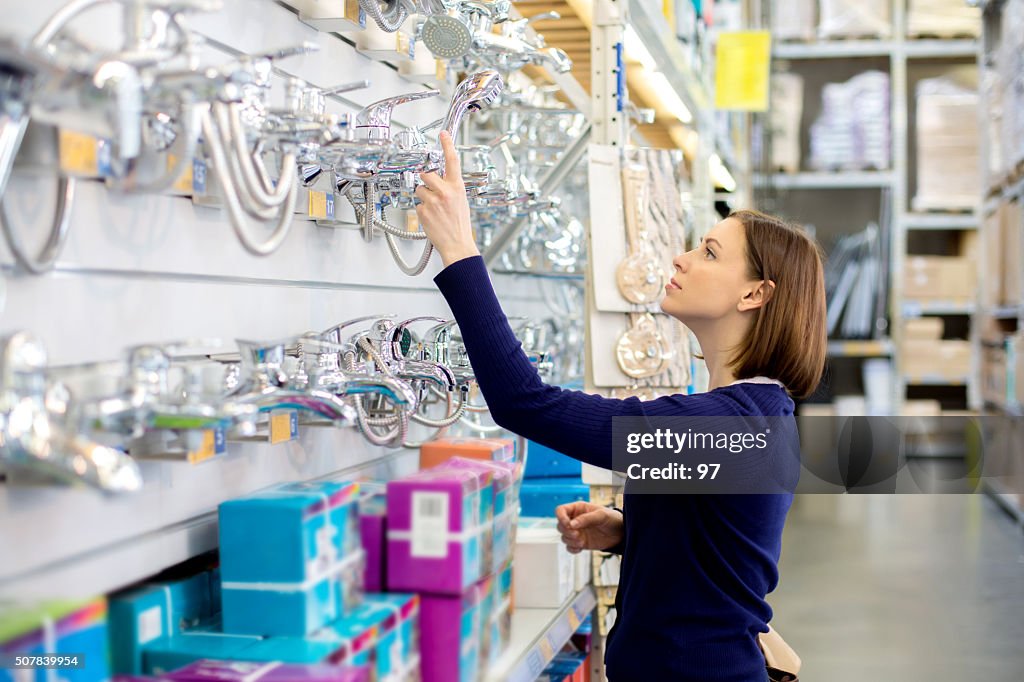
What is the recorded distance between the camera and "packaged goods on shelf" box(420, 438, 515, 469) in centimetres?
165

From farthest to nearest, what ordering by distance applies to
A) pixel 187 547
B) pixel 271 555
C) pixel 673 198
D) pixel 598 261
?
pixel 673 198 → pixel 598 261 → pixel 187 547 → pixel 271 555

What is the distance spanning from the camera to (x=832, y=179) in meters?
7.59

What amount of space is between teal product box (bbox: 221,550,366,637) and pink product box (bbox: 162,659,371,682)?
71 millimetres


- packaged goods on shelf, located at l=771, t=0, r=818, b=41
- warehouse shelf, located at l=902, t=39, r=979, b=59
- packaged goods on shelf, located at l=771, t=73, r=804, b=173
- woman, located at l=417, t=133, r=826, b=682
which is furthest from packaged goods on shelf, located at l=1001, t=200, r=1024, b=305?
woman, located at l=417, t=133, r=826, b=682

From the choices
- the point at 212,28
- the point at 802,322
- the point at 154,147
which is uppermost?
the point at 212,28

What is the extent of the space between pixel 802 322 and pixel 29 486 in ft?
3.66

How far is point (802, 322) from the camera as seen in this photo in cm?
163

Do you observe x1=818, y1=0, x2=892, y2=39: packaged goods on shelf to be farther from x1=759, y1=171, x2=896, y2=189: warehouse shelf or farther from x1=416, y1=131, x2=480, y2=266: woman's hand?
x1=416, y1=131, x2=480, y2=266: woman's hand

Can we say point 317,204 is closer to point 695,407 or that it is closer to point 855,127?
point 695,407

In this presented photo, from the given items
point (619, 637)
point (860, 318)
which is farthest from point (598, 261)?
point (860, 318)

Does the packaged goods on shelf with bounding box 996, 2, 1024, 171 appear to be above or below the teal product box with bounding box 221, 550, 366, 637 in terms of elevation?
above

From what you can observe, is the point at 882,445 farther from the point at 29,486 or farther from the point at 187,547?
the point at 29,486

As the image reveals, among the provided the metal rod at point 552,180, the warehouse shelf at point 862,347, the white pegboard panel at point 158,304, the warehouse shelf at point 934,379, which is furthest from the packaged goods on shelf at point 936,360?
the white pegboard panel at point 158,304

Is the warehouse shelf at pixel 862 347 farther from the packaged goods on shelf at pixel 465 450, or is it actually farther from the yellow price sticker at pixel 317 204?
the yellow price sticker at pixel 317 204
